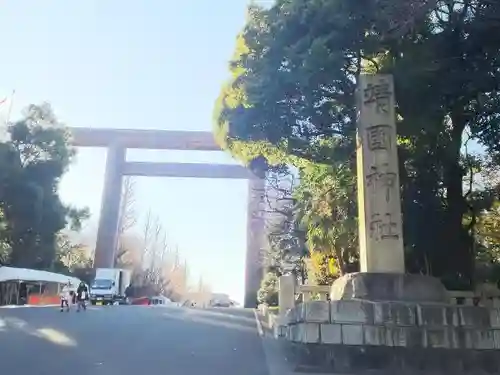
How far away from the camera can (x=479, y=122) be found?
9203mm

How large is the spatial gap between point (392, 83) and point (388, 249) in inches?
101

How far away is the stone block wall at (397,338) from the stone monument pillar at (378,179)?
0.88m

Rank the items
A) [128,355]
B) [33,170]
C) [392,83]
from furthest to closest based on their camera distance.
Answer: [33,170] < [392,83] < [128,355]

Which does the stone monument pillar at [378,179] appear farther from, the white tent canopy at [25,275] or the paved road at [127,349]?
the white tent canopy at [25,275]

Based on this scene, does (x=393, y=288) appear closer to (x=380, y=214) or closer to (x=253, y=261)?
(x=380, y=214)

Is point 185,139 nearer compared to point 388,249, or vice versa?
point 388,249

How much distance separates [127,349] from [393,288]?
12.1 feet

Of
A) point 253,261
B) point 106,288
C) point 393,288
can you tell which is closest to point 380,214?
point 393,288

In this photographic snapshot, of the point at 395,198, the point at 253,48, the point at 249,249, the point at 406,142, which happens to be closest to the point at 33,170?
the point at 249,249

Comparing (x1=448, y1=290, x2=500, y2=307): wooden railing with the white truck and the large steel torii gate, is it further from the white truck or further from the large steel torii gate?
the large steel torii gate

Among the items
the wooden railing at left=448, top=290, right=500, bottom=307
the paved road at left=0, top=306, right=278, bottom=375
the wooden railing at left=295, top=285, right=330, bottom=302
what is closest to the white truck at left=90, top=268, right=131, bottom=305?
the paved road at left=0, top=306, right=278, bottom=375

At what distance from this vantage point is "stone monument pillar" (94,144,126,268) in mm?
30312

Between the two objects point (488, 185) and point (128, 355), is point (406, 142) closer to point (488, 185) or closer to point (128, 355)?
point (488, 185)

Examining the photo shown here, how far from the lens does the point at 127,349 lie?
286 inches
